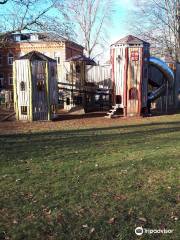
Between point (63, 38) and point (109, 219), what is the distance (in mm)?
21095

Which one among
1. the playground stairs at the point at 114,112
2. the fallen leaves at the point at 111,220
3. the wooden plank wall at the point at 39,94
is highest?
the wooden plank wall at the point at 39,94

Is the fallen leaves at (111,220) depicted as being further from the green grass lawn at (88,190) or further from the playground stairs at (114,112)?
the playground stairs at (114,112)

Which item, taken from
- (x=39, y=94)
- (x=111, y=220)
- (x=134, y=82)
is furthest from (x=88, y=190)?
(x=134, y=82)

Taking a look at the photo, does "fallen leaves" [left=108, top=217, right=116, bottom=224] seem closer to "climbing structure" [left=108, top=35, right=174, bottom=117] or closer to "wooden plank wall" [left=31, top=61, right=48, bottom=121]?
"wooden plank wall" [left=31, top=61, right=48, bottom=121]

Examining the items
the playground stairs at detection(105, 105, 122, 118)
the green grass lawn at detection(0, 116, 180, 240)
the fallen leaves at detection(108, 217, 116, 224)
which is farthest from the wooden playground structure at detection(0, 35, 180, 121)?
the fallen leaves at detection(108, 217, 116, 224)

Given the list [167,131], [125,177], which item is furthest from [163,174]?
[167,131]

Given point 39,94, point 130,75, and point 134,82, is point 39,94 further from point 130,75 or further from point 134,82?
point 134,82

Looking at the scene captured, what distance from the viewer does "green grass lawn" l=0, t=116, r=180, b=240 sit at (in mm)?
5125

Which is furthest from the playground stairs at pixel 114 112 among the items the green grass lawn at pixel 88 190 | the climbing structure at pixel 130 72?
the green grass lawn at pixel 88 190

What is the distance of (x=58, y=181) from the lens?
720 cm

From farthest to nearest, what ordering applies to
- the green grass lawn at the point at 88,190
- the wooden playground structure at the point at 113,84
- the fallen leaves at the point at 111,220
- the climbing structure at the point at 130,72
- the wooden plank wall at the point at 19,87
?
1. the climbing structure at the point at 130,72
2. the wooden playground structure at the point at 113,84
3. the wooden plank wall at the point at 19,87
4. the fallen leaves at the point at 111,220
5. the green grass lawn at the point at 88,190

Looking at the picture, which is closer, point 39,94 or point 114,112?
point 39,94

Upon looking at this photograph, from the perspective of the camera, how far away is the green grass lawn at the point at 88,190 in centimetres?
512

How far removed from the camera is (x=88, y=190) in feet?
21.7
